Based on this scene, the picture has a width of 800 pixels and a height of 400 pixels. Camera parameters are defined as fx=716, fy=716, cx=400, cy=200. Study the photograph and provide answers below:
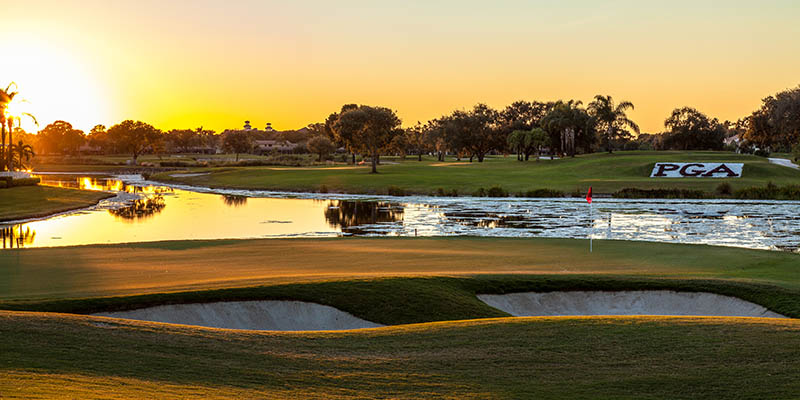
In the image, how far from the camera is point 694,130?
122 m

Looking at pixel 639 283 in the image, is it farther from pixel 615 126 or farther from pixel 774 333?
pixel 615 126

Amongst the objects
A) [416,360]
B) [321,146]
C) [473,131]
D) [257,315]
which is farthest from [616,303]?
[321,146]

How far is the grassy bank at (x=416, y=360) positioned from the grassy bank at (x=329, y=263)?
609 cm

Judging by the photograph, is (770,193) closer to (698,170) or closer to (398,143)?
(698,170)

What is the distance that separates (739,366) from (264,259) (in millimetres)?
17015

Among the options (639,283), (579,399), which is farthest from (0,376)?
(639,283)

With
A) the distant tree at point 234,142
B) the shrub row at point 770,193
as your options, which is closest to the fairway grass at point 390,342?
the shrub row at point 770,193

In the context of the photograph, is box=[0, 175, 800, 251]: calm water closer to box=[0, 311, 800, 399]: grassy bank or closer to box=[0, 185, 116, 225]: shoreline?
box=[0, 185, 116, 225]: shoreline

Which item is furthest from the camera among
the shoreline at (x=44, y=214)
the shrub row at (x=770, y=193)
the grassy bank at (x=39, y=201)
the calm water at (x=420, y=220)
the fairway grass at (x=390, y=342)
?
the shrub row at (x=770, y=193)

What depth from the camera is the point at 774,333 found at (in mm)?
11320

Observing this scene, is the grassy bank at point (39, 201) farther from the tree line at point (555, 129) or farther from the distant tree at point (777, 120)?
the distant tree at point (777, 120)

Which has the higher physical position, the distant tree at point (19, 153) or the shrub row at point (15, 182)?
the distant tree at point (19, 153)

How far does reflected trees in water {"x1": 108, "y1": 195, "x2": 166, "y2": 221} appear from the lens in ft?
168

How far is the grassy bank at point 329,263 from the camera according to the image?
1816 centimetres
